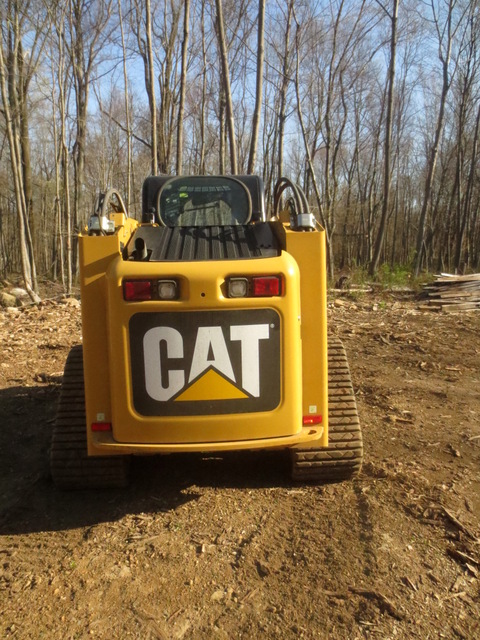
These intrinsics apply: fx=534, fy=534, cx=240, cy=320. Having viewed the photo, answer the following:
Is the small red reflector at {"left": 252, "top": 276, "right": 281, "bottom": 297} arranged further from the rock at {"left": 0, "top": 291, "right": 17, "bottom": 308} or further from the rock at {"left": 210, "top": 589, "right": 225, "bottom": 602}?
the rock at {"left": 0, "top": 291, "right": 17, "bottom": 308}

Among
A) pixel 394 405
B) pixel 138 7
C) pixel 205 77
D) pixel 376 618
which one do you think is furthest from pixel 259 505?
pixel 205 77

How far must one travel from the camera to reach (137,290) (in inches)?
115

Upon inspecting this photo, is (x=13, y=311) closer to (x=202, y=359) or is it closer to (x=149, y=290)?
(x=149, y=290)

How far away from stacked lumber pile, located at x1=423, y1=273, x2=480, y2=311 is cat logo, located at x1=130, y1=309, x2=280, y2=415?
858 centimetres

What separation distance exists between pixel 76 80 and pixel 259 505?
768 inches

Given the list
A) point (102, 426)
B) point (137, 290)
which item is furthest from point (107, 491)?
point (137, 290)

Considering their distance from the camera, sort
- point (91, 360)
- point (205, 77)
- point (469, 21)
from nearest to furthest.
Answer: point (91, 360)
point (205, 77)
point (469, 21)

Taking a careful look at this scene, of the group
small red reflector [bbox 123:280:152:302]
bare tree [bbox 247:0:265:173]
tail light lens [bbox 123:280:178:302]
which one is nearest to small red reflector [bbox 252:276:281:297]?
tail light lens [bbox 123:280:178:302]

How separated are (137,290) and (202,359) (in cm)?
52

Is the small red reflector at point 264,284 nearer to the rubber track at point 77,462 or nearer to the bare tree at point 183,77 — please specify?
the rubber track at point 77,462

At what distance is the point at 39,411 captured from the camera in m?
5.33

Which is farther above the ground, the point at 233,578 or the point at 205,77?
the point at 205,77

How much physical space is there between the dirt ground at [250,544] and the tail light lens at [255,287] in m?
1.41

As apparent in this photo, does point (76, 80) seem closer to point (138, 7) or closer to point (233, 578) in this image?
point (138, 7)
